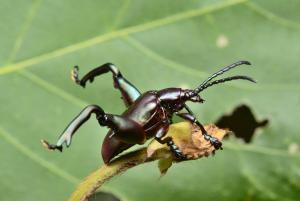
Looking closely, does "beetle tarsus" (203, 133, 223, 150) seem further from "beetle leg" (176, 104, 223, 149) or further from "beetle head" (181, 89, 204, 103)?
"beetle head" (181, 89, 204, 103)

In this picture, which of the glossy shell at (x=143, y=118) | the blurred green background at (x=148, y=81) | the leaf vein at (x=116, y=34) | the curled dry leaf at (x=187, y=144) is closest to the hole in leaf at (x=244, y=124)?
the blurred green background at (x=148, y=81)

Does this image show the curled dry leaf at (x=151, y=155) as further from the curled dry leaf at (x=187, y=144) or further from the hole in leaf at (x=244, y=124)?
the hole in leaf at (x=244, y=124)

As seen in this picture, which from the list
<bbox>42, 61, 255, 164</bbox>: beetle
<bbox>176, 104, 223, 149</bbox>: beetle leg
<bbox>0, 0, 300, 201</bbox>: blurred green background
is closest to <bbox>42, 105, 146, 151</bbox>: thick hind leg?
<bbox>42, 61, 255, 164</bbox>: beetle

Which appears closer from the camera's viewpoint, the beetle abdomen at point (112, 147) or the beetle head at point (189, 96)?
the beetle abdomen at point (112, 147)

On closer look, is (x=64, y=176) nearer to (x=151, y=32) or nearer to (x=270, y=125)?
(x=151, y=32)

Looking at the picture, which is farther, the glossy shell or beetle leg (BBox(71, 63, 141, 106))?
beetle leg (BBox(71, 63, 141, 106))

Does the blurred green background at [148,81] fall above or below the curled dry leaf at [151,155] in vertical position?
above
